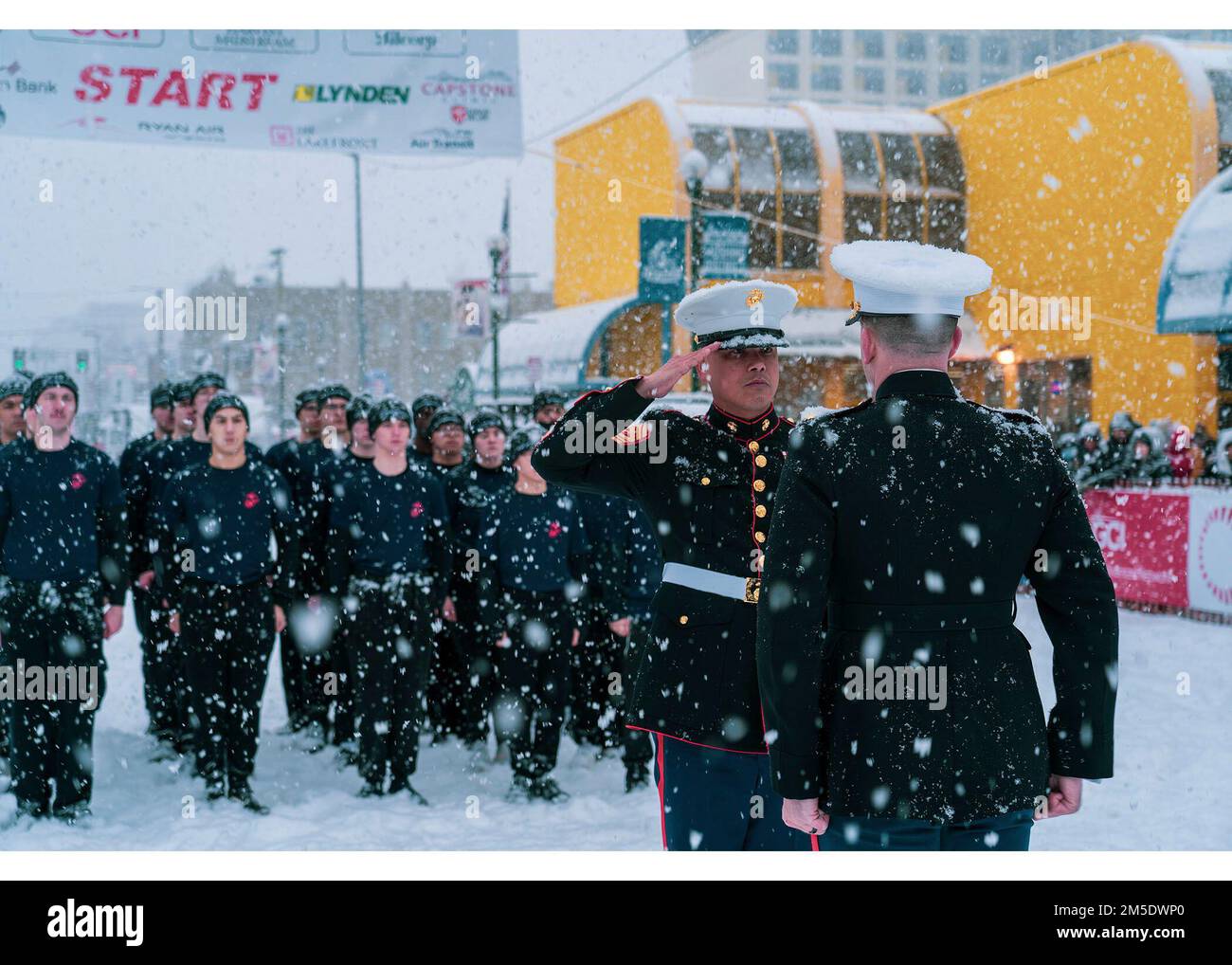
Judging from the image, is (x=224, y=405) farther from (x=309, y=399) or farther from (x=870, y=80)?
(x=870, y=80)

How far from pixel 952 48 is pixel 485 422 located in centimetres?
9336

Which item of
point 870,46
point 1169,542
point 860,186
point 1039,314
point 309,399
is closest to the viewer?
point 309,399

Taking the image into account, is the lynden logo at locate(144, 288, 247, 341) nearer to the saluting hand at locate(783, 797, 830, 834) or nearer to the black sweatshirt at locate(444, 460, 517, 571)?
the black sweatshirt at locate(444, 460, 517, 571)

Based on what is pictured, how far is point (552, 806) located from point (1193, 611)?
706 centimetres

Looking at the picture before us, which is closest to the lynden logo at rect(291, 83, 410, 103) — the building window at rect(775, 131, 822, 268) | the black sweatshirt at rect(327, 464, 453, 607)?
the black sweatshirt at rect(327, 464, 453, 607)

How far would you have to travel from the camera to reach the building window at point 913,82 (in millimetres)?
88312

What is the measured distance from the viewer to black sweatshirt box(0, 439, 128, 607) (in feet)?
17.4

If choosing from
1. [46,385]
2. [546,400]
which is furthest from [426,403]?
[46,385]

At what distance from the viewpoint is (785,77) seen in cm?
8394

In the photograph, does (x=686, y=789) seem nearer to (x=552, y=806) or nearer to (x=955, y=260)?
(x=955, y=260)

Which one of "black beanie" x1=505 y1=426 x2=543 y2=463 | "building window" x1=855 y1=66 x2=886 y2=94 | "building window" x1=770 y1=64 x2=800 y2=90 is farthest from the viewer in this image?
"building window" x1=855 y1=66 x2=886 y2=94

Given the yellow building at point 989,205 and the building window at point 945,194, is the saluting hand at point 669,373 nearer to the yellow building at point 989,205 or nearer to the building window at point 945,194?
the yellow building at point 989,205

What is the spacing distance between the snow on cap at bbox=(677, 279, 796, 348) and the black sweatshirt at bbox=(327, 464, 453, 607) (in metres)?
2.95

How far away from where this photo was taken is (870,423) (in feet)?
7.91
